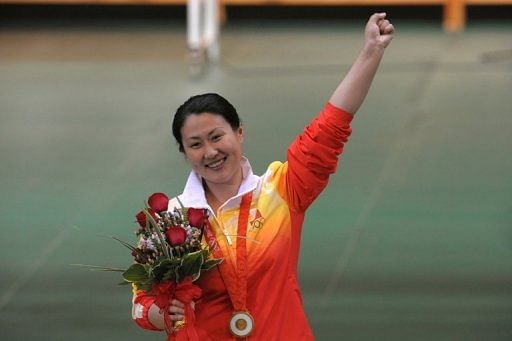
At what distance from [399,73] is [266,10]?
4.05 metres

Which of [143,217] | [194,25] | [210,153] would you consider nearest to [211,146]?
[210,153]

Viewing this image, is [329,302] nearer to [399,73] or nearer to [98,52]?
[399,73]

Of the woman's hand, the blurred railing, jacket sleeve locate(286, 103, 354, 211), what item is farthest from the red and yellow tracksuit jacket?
the blurred railing

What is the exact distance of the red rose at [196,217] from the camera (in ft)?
9.39

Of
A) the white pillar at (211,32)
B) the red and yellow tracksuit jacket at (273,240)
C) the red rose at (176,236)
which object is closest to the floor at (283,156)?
the white pillar at (211,32)

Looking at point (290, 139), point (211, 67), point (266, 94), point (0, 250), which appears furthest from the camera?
point (211, 67)

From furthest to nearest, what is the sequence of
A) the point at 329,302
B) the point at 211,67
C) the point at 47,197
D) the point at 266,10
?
the point at 266,10 → the point at 211,67 → the point at 47,197 → the point at 329,302

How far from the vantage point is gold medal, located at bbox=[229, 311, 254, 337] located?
2.88 metres

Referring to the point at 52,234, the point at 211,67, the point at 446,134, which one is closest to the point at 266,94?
the point at 211,67

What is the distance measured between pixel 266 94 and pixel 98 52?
2912mm

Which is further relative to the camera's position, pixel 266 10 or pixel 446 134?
pixel 266 10

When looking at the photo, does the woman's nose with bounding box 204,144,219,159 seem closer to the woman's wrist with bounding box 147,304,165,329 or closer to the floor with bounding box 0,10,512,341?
the woman's wrist with bounding box 147,304,165,329

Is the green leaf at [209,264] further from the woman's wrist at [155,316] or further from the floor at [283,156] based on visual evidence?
the floor at [283,156]

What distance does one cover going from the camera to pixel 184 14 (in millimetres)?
15008
